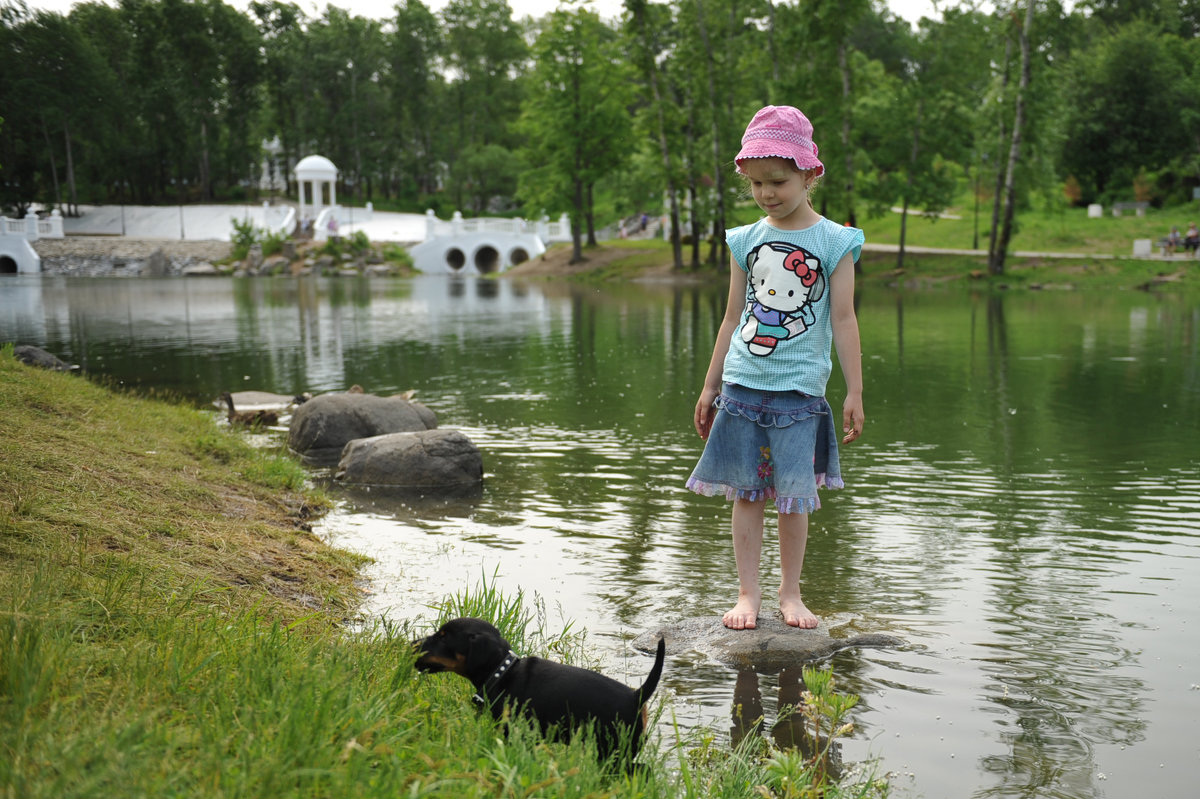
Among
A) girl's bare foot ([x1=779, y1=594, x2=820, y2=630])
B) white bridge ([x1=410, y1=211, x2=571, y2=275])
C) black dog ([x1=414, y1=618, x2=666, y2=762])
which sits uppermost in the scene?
white bridge ([x1=410, y1=211, x2=571, y2=275])

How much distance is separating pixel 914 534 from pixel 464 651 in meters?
4.09

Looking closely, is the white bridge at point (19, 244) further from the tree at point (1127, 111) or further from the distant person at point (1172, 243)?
the distant person at point (1172, 243)

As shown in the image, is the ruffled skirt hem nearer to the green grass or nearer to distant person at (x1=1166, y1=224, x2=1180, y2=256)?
the green grass

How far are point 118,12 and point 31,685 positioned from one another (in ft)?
285

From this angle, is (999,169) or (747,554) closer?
(747,554)

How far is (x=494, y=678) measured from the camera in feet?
11.2

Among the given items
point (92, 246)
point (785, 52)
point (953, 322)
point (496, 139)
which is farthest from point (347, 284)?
point (496, 139)

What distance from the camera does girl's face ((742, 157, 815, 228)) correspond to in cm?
441

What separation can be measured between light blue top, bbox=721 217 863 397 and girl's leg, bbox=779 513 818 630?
587 mm

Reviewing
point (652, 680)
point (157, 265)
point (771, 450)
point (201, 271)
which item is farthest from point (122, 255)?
point (652, 680)

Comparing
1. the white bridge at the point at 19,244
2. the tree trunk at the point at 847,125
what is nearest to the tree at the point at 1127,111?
the tree trunk at the point at 847,125

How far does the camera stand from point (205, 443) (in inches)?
331

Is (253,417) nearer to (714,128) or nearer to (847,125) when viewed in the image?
(847,125)

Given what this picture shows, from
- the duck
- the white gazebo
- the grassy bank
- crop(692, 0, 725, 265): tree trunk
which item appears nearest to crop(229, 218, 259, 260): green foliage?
the white gazebo
